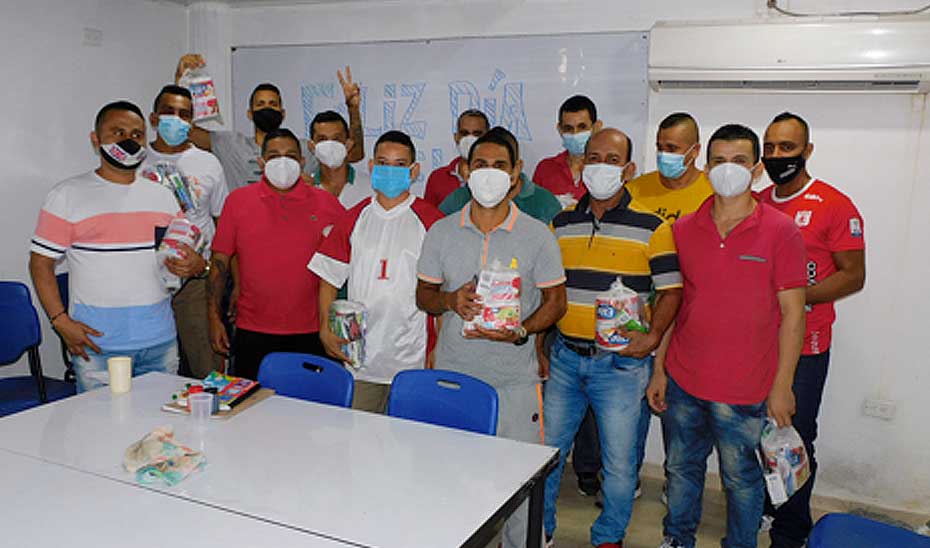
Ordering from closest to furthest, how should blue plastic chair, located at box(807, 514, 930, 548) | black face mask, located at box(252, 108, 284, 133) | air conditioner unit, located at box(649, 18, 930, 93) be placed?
blue plastic chair, located at box(807, 514, 930, 548) < air conditioner unit, located at box(649, 18, 930, 93) < black face mask, located at box(252, 108, 284, 133)

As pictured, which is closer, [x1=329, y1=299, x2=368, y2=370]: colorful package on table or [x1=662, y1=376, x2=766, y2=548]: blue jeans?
[x1=662, y1=376, x2=766, y2=548]: blue jeans

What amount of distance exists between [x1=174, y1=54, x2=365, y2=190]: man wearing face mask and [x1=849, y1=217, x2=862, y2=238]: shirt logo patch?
2672 mm

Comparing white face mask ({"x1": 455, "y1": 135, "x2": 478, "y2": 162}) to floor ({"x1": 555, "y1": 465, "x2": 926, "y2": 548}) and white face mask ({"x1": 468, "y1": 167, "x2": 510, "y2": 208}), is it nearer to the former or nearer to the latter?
white face mask ({"x1": 468, "y1": 167, "x2": 510, "y2": 208})

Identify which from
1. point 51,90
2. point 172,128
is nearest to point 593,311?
point 172,128

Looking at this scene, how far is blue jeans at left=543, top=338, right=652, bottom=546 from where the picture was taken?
2.94 m

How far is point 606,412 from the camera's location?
296 centimetres

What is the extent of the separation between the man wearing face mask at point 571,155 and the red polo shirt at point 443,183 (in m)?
0.48

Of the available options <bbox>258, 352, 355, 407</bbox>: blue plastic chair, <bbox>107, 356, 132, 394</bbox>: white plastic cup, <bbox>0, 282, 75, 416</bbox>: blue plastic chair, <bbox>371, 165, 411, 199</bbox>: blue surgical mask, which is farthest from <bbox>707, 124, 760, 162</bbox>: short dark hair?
<bbox>0, 282, 75, 416</bbox>: blue plastic chair

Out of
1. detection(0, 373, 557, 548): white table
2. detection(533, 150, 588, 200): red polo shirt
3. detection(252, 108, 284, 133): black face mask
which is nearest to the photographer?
detection(0, 373, 557, 548): white table

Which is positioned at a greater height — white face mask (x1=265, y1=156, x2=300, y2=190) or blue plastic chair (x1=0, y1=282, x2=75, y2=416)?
white face mask (x1=265, y1=156, x2=300, y2=190)

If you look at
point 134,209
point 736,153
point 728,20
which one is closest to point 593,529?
point 736,153

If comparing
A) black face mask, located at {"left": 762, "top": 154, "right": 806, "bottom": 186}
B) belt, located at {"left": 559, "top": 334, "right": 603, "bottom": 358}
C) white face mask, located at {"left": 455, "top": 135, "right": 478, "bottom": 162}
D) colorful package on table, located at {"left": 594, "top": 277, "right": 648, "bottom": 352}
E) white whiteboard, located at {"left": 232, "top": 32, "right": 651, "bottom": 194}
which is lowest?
belt, located at {"left": 559, "top": 334, "right": 603, "bottom": 358}

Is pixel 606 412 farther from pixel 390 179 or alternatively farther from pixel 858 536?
pixel 390 179

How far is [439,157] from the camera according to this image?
4.87 m
